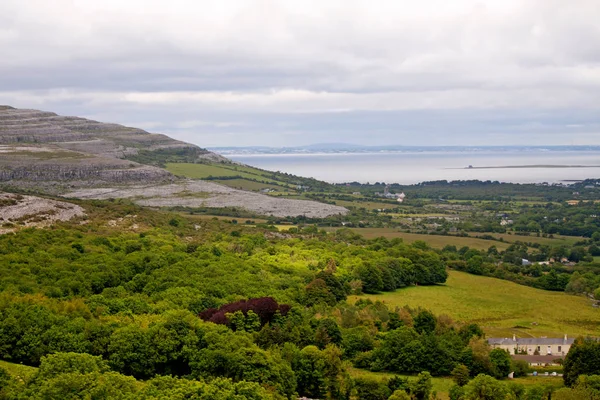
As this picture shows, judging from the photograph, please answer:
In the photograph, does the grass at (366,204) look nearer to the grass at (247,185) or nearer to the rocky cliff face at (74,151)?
the grass at (247,185)

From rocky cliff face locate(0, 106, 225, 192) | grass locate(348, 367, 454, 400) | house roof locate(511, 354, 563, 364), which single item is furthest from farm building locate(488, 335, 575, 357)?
rocky cliff face locate(0, 106, 225, 192)

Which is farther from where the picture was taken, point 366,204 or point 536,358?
point 366,204

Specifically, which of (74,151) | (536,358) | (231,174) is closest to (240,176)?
(231,174)

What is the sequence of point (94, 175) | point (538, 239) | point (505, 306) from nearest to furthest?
point (505, 306) → point (538, 239) → point (94, 175)

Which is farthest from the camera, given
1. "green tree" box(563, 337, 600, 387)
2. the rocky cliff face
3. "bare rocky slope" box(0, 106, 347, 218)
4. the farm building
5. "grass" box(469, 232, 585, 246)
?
the rocky cliff face

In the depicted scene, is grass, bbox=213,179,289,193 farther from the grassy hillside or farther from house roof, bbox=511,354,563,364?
house roof, bbox=511,354,563,364

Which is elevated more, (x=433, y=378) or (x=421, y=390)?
(x=421, y=390)

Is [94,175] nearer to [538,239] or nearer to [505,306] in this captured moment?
[538,239]
